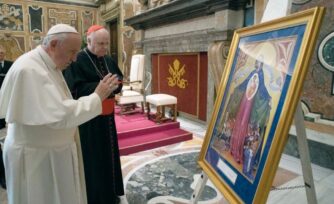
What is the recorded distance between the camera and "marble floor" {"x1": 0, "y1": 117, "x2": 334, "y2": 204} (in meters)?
2.32

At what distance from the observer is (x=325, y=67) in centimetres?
288

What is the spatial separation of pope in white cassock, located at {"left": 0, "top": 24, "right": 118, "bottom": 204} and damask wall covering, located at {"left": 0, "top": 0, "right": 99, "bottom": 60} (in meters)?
9.78

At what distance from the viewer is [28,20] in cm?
974

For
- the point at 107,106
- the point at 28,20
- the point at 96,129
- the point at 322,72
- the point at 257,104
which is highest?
the point at 28,20

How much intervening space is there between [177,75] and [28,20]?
7341 millimetres

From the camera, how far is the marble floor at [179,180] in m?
2.32

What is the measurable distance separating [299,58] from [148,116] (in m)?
4.02

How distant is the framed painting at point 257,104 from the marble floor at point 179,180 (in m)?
0.69

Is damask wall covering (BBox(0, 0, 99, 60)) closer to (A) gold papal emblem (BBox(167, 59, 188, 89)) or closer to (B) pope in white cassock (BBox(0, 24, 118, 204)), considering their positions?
(A) gold papal emblem (BBox(167, 59, 188, 89))

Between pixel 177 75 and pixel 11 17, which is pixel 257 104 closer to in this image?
pixel 177 75

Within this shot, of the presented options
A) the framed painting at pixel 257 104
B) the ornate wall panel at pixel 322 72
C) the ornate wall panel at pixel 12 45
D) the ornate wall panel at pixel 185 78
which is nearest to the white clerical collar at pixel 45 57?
the framed painting at pixel 257 104

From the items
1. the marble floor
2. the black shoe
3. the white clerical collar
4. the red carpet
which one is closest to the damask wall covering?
the red carpet

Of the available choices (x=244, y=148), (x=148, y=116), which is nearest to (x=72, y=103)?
(x=244, y=148)

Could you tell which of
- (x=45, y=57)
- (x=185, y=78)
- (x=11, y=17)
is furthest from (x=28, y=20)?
(x=45, y=57)
